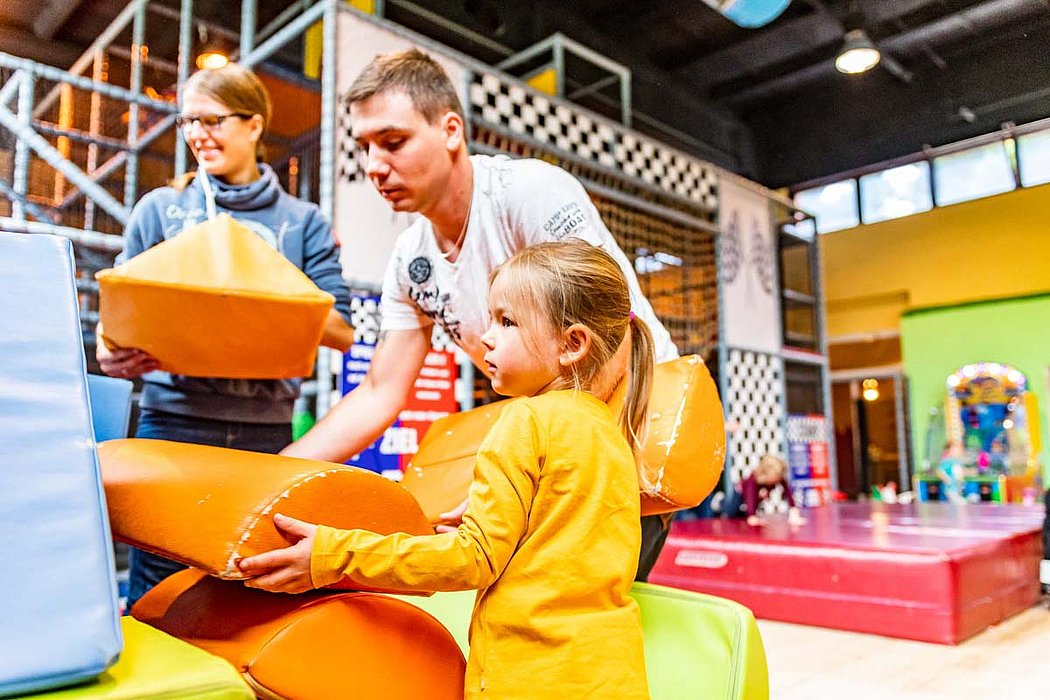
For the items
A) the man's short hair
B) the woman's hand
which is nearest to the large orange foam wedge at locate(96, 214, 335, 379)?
the woman's hand

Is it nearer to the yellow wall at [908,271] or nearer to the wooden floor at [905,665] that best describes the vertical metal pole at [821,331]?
the yellow wall at [908,271]

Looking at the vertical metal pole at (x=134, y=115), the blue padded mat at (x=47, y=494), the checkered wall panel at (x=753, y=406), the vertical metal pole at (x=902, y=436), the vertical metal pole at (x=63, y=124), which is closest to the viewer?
the blue padded mat at (x=47, y=494)

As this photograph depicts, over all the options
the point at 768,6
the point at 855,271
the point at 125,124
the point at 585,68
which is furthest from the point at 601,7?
the point at 855,271

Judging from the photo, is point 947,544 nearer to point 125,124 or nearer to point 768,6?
point 768,6

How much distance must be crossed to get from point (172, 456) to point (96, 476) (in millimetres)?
184

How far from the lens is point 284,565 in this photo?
73cm

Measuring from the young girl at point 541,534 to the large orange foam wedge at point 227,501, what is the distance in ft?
0.07

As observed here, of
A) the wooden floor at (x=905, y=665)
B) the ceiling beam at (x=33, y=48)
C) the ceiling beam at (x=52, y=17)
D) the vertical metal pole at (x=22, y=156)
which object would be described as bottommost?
the wooden floor at (x=905, y=665)

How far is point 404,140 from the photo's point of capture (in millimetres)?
1203

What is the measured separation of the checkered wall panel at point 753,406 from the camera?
6.96 metres

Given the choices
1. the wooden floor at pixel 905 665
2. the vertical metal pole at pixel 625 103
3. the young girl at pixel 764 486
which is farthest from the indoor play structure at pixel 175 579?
the vertical metal pole at pixel 625 103

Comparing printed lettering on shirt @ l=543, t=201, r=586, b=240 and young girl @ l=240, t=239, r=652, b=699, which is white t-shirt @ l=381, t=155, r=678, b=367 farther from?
young girl @ l=240, t=239, r=652, b=699

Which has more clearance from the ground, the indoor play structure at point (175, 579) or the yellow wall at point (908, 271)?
the yellow wall at point (908, 271)

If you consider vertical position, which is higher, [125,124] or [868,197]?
[125,124]
